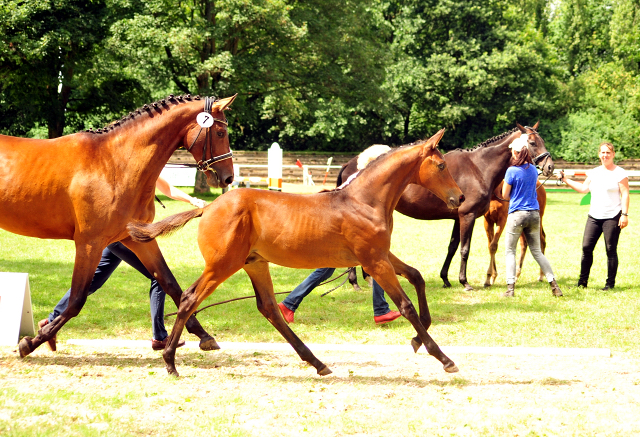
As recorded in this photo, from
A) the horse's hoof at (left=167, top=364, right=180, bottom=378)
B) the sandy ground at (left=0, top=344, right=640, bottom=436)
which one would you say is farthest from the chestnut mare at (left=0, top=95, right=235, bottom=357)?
the horse's hoof at (left=167, top=364, right=180, bottom=378)

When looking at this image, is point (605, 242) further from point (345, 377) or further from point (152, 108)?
point (152, 108)

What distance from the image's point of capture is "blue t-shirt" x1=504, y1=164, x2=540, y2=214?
8641mm

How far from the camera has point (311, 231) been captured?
5.21 metres

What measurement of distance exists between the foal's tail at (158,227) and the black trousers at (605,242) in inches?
246

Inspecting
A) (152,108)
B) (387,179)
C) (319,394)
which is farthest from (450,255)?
(152,108)

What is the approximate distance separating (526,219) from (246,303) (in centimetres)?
391

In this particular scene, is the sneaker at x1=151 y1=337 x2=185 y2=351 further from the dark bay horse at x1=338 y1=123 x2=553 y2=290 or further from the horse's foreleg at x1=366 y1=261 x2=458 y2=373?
the dark bay horse at x1=338 y1=123 x2=553 y2=290

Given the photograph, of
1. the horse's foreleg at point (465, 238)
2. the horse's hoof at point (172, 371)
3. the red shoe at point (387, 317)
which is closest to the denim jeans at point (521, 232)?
the horse's foreleg at point (465, 238)

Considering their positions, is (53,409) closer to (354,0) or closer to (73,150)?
(73,150)

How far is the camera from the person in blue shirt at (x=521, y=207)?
8641mm

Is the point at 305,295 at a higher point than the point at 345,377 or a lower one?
higher

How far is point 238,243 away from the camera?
5.04 meters

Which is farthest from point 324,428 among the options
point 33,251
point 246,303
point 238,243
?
point 33,251

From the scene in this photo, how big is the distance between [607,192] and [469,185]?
6.24ft
